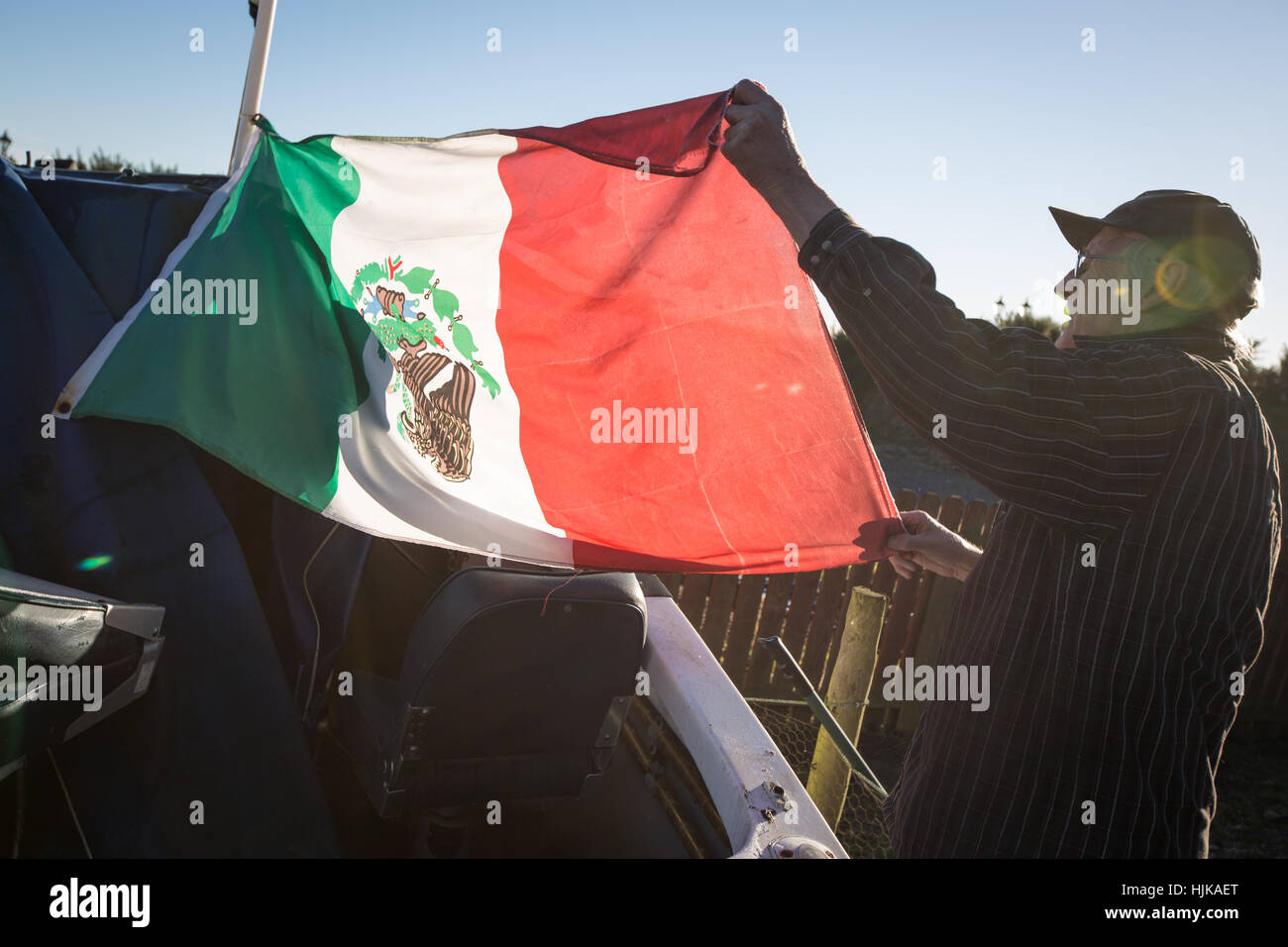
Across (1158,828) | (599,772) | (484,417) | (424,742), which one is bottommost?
(599,772)

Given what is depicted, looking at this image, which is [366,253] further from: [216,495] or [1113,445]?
[1113,445]

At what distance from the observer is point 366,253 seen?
2627 mm

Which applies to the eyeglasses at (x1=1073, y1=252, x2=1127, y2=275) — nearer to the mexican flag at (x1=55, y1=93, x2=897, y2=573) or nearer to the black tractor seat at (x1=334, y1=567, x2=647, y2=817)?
the mexican flag at (x1=55, y1=93, x2=897, y2=573)

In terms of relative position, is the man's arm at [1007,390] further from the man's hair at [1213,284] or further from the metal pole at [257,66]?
the metal pole at [257,66]

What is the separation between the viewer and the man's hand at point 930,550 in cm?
240

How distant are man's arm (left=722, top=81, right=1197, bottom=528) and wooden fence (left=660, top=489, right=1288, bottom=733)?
17.8ft

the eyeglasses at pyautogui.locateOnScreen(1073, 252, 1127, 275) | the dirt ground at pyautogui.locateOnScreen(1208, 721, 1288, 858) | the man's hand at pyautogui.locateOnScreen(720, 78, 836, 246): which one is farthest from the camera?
the dirt ground at pyautogui.locateOnScreen(1208, 721, 1288, 858)

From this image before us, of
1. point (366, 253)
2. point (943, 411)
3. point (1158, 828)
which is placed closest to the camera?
point (943, 411)

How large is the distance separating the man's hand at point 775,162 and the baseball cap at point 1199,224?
0.76 m

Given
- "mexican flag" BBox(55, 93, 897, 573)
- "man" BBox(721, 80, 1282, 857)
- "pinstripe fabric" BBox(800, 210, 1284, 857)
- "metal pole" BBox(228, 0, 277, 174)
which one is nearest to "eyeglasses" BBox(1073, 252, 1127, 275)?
"man" BBox(721, 80, 1282, 857)

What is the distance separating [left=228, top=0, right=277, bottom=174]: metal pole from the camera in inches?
117

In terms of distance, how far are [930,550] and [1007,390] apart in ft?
3.17
